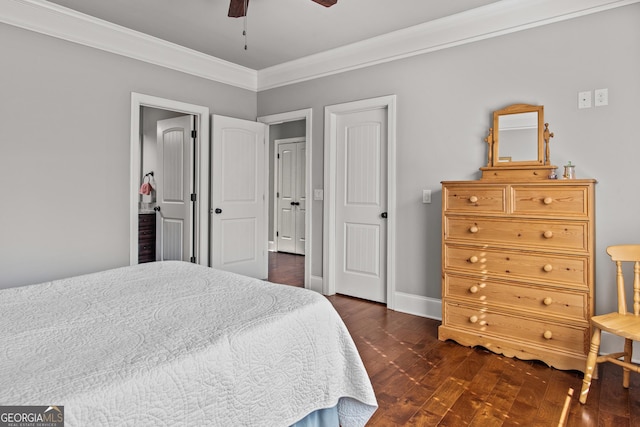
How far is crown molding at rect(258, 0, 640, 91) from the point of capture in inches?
112

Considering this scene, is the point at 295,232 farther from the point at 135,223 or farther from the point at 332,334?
the point at 332,334

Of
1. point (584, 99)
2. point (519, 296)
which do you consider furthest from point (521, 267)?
point (584, 99)

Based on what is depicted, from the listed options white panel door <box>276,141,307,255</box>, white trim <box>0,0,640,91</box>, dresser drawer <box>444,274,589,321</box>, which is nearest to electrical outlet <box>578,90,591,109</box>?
white trim <box>0,0,640,91</box>

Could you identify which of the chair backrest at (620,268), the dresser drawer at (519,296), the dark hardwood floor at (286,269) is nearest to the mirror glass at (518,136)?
the chair backrest at (620,268)

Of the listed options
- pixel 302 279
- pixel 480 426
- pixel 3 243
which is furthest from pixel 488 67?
pixel 3 243

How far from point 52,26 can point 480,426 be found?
413cm

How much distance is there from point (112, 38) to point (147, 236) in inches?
93.1

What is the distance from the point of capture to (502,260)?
2.74 meters

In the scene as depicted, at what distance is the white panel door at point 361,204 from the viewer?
3.93 metres

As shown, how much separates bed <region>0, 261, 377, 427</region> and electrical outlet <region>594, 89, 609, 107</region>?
2.52 meters

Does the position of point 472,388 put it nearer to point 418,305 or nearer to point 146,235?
point 418,305

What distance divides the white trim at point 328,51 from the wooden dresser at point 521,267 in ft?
4.42

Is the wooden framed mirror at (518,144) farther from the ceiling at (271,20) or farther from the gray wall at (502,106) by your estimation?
the ceiling at (271,20)

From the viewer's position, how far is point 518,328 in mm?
2660
